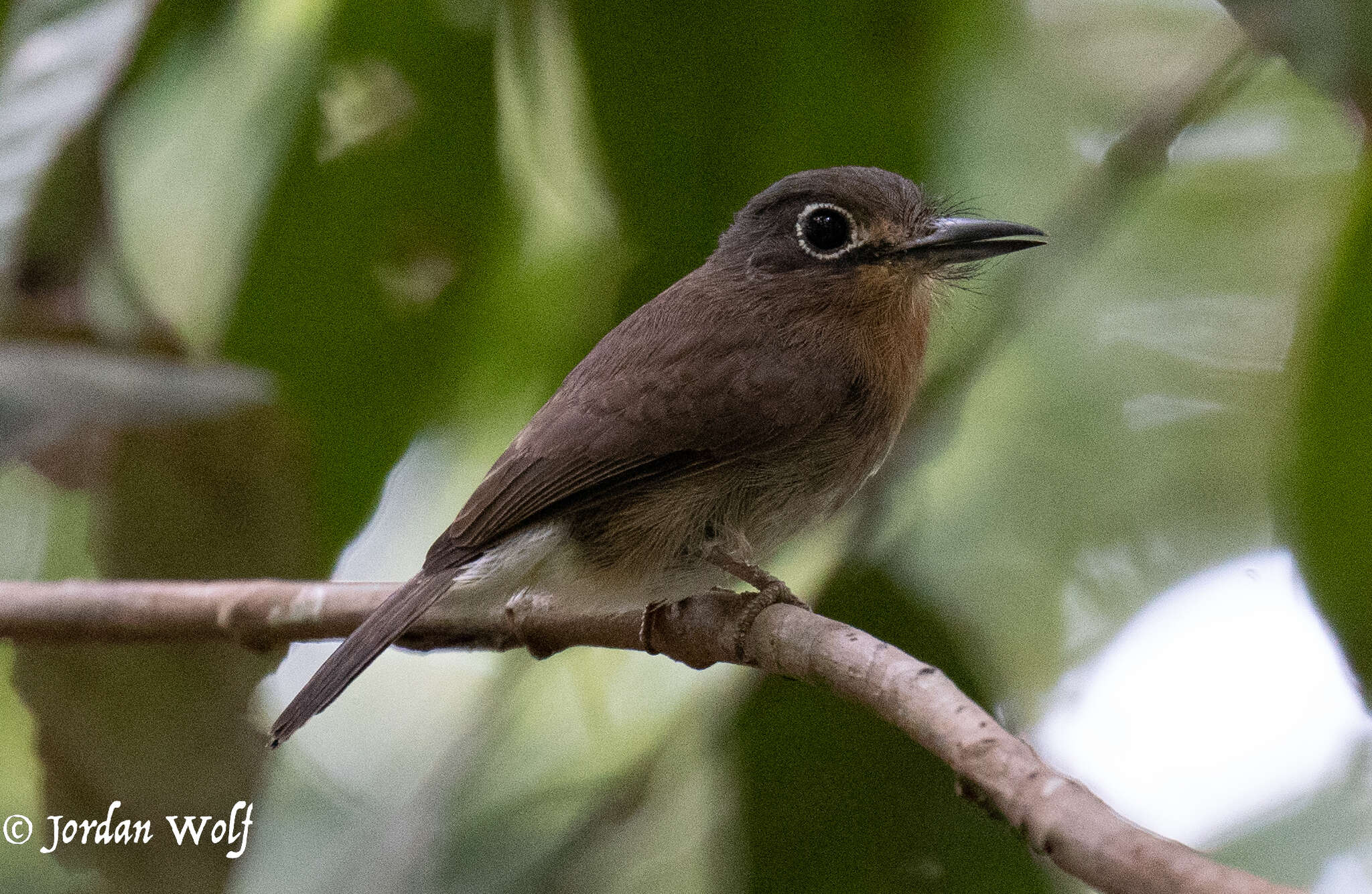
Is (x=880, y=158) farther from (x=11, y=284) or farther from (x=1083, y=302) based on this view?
(x=11, y=284)

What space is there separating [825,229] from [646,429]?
59cm

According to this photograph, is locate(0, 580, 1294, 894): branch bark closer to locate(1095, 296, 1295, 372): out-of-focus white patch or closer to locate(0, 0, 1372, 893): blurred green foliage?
locate(0, 0, 1372, 893): blurred green foliage

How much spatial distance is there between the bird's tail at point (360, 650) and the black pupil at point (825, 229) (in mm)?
989

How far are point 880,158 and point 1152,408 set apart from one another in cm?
95

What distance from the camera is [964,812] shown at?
2.32 metres

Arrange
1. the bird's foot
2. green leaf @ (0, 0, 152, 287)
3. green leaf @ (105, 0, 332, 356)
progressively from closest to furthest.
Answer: the bird's foot → green leaf @ (0, 0, 152, 287) → green leaf @ (105, 0, 332, 356)

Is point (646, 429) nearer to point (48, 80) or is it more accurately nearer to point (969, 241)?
point (969, 241)

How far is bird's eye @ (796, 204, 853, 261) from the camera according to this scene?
2576mm

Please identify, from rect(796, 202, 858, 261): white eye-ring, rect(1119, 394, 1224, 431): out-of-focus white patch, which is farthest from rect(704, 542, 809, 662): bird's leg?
rect(1119, 394, 1224, 431): out-of-focus white patch

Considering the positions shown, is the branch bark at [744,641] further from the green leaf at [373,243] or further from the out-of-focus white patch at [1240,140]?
the out-of-focus white patch at [1240,140]

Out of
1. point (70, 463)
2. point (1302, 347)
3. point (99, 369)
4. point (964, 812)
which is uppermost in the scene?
point (1302, 347)

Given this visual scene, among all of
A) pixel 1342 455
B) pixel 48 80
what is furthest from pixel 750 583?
pixel 48 80

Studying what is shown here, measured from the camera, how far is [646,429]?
7.72 ft

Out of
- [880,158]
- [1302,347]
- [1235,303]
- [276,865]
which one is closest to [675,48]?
[880,158]
